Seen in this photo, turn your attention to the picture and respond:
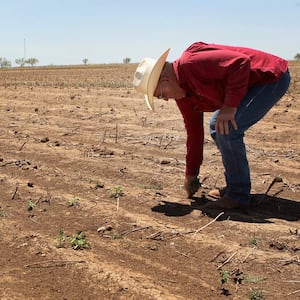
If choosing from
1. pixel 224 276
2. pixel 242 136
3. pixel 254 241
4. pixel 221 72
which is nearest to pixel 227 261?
pixel 224 276

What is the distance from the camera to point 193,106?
3.88 m

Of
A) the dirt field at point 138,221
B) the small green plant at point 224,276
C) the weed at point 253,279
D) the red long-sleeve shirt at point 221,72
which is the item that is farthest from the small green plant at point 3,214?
the weed at point 253,279

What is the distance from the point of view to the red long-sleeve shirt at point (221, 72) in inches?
129

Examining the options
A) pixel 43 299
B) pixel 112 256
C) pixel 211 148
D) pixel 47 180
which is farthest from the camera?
→ pixel 211 148

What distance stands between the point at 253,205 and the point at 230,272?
4.01ft

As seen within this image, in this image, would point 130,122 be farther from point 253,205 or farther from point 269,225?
point 269,225

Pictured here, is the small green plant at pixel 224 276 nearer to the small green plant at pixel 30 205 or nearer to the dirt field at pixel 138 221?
the dirt field at pixel 138 221

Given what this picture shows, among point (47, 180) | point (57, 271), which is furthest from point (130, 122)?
point (57, 271)

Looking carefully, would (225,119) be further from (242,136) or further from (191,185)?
(191,185)

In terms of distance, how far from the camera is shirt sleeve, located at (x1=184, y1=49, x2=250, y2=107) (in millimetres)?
3273

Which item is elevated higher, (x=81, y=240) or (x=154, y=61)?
(x=154, y=61)

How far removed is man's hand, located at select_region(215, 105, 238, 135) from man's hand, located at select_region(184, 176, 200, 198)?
1.89ft

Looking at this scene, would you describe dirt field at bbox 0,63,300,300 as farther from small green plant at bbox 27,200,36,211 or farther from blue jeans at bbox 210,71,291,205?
blue jeans at bbox 210,71,291,205

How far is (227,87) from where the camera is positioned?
332 centimetres
